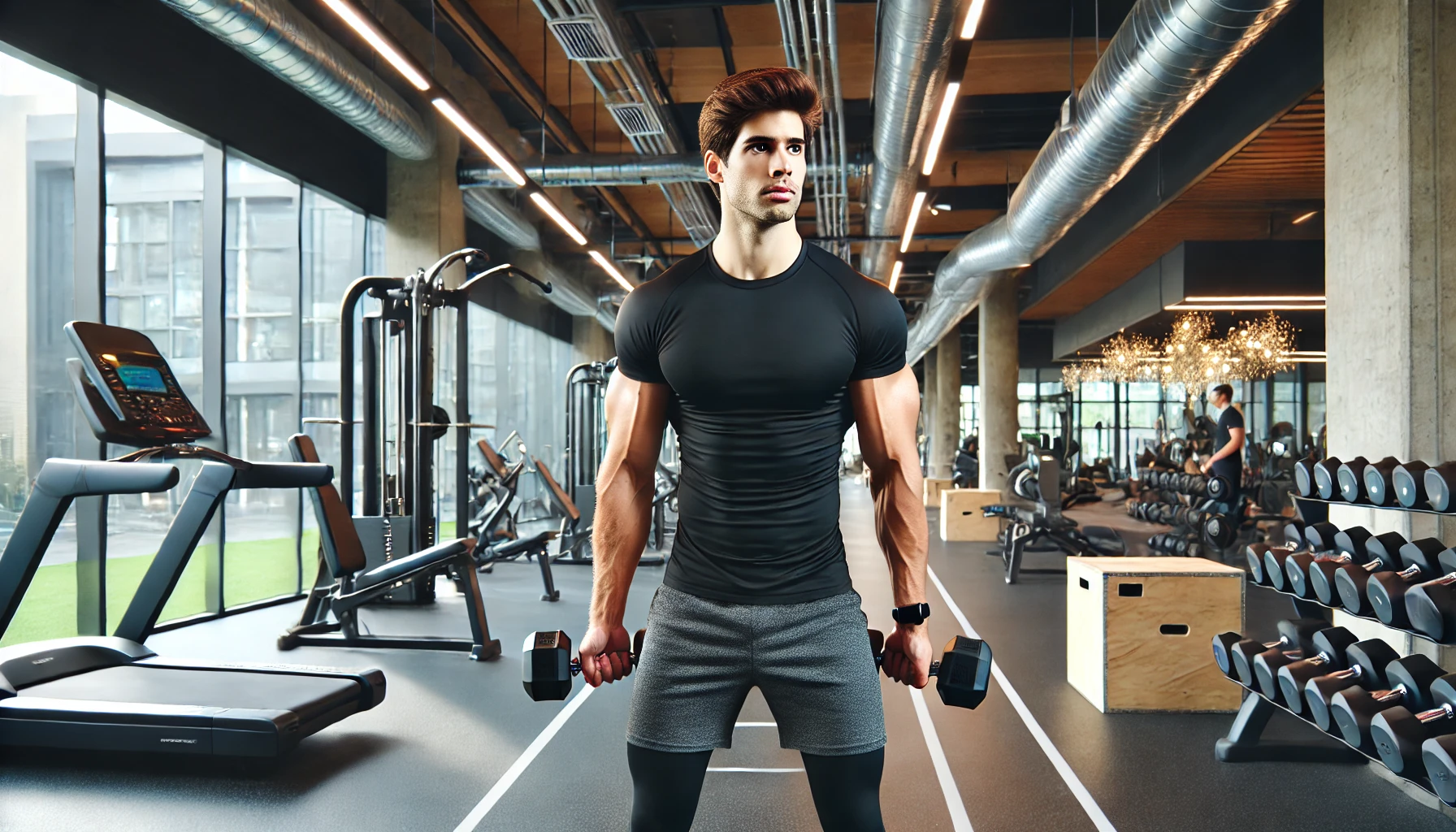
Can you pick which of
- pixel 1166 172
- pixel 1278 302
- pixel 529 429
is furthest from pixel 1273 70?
pixel 529 429

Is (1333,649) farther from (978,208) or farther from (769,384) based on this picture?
(978,208)

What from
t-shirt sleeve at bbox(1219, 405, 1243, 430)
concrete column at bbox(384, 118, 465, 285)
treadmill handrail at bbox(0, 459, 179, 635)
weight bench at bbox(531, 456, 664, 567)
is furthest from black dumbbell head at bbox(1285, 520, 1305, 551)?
concrete column at bbox(384, 118, 465, 285)

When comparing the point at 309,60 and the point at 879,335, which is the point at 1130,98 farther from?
the point at 309,60

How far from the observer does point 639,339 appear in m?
1.30

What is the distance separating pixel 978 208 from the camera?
409 inches

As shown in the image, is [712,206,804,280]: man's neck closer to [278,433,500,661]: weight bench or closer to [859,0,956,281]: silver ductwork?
[859,0,956,281]: silver ductwork

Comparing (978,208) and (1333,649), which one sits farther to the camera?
(978,208)

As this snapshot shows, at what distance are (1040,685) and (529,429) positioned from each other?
9.56m

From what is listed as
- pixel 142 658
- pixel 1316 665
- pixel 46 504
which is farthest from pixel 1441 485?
pixel 142 658

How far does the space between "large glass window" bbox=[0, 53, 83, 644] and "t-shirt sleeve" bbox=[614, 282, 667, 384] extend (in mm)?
4529

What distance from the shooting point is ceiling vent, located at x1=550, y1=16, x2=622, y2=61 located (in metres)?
4.90

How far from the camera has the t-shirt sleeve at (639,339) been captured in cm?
129

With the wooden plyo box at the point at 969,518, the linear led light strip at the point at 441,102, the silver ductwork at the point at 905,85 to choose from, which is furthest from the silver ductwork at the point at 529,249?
the wooden plyo box at the point at 969,518

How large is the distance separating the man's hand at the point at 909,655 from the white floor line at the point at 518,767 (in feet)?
4.26
